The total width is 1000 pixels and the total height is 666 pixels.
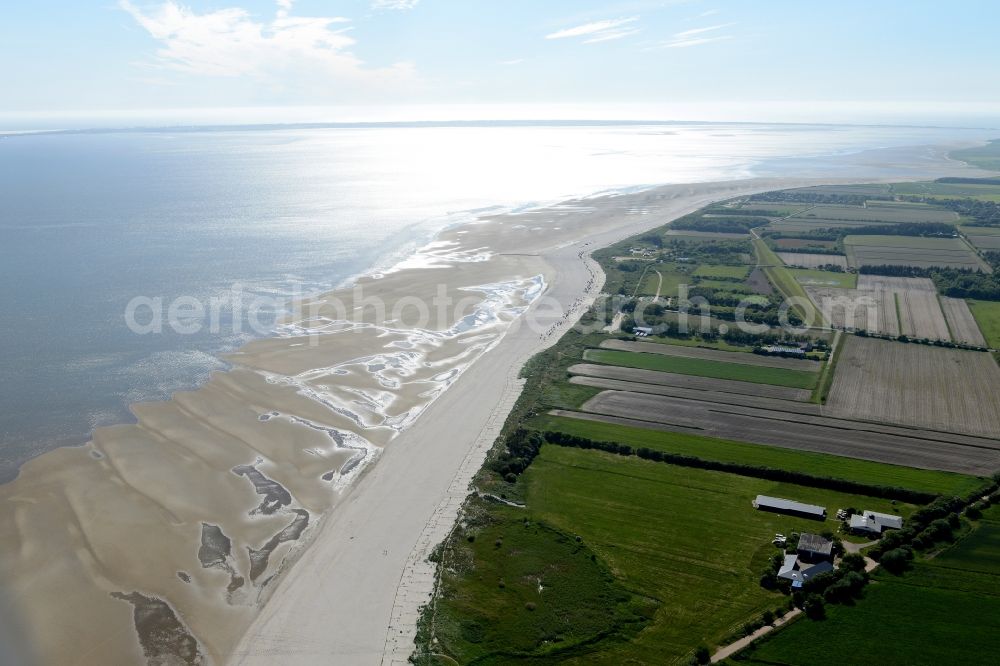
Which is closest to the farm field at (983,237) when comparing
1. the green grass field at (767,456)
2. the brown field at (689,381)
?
the brown field at (689,381)

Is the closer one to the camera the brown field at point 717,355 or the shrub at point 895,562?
the shrub at point 895,562

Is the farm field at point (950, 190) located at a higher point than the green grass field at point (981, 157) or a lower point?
lower

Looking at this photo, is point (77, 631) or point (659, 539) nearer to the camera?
point (77, 631)

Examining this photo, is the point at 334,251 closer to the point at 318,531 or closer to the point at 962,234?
the point at 318,531

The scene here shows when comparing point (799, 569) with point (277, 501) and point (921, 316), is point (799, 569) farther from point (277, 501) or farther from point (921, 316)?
point (921, 316)

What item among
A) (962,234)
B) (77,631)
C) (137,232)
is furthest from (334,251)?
(962,234)

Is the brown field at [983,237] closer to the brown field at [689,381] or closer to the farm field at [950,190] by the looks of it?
the farm field at [950,190]
